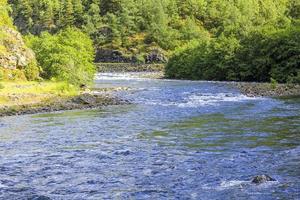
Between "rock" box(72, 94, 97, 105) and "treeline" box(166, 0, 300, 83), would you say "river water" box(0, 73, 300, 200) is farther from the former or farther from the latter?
"treeline" box(166, 0, 300, 83)

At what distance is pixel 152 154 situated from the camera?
1177 inches

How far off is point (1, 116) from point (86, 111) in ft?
31.2

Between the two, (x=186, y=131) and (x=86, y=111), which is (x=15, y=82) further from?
(x=186, y=131)

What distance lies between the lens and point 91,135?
38188mm

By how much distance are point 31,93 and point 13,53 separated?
2185 cm

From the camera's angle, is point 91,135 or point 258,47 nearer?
point 91,135

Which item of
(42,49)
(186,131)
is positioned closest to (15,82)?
(42,49)

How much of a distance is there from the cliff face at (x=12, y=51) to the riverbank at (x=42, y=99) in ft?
35.8

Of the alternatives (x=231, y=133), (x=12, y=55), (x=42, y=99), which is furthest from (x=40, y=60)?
(x=231, y=133)

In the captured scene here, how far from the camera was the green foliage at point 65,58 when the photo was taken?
275 ft

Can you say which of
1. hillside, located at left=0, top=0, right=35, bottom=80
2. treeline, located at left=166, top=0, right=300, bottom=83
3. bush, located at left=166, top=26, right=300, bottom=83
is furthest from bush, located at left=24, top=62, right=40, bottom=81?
bush, located at left=166, top=26, right=300, bottom=83

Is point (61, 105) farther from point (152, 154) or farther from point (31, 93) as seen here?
point (152, 154)

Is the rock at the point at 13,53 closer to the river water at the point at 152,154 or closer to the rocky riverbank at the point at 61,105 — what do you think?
the rocky riverbank at the point at 61,105

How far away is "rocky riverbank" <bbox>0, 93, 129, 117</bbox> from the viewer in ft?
175
